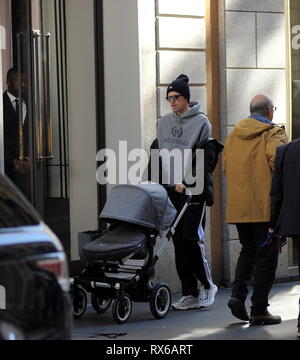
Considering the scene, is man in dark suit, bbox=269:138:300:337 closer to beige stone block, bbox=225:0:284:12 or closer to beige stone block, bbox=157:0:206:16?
beige stone block, bbox=157:0:206:16

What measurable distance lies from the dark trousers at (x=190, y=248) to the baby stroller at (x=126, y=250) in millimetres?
325

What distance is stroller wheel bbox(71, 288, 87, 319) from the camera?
8.83m

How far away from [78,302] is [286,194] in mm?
2242

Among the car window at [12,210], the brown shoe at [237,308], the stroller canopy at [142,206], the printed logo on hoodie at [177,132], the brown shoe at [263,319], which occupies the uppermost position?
the printed logo on hoodie at [177,132]

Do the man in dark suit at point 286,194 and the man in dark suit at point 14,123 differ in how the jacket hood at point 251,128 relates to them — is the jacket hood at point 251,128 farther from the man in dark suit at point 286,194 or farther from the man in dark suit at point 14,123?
the man in dark suit at point 14,123

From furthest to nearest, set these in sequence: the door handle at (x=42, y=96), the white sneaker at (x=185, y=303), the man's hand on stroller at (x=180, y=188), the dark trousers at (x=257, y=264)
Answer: the door handle at (x=42, y=96) → the white sneaker at (x=185, y=303) → the man's hand on stroller at (x=180, y=188) → the dark trousers at (x=257, y=264)

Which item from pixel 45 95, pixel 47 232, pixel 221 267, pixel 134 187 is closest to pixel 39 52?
pixel 45 95

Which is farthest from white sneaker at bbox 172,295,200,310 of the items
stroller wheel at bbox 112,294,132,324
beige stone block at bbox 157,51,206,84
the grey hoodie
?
beige stone block at bbox 157,51,206,84

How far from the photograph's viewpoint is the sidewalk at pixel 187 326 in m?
8.13

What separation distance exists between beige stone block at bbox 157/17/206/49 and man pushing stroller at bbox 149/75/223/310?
1158 mm

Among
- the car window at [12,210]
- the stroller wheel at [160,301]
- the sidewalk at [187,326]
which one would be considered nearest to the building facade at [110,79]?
the sidewalk at [187,326]

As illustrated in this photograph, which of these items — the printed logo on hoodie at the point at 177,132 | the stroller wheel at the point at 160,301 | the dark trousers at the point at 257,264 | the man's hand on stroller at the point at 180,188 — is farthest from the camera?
the printed logo on hoodie at the point at 177,132

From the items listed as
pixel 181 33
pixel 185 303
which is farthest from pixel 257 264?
pixel 181 33

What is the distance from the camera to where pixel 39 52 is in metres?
10.1
